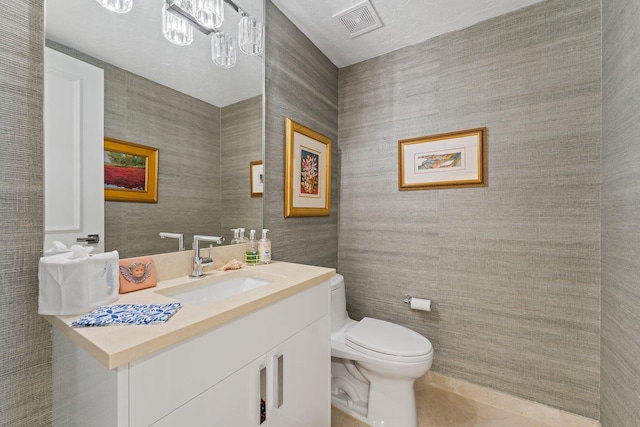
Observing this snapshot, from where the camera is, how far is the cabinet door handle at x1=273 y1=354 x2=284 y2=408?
35.5 inches

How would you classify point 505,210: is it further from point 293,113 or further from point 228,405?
point 228,405

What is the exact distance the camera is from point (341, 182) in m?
2.16

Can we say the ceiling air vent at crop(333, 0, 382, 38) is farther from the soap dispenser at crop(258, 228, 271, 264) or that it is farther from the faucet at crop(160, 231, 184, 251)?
the faucet at crop(160, 231, 184, 251)

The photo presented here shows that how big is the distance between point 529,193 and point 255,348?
5.44 ft

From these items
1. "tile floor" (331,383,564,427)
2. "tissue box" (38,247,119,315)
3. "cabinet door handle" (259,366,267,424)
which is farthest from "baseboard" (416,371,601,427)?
"tissue box" (38,247,119,315)

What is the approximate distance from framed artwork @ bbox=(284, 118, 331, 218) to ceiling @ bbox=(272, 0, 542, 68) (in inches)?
25.3

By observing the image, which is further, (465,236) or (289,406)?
(465,236)

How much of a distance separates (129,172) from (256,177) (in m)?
0.59

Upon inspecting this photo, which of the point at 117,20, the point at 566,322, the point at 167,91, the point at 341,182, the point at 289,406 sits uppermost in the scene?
the point at 117,20

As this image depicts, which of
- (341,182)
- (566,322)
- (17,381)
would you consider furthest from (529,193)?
(17,381)

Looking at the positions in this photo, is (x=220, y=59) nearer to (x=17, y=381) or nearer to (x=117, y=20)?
(x=117, y=20)

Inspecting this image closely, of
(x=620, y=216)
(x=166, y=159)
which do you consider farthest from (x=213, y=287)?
(x=620, y=216)

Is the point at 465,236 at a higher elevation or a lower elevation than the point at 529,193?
lower

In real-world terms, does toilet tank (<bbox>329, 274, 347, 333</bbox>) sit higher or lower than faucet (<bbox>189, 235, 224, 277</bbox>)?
lower
